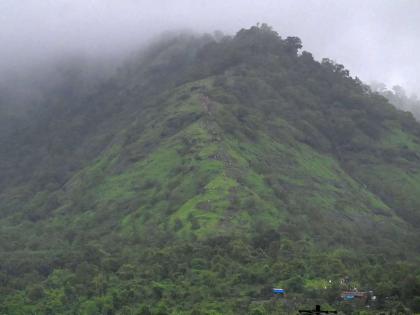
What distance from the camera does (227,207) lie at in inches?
5197

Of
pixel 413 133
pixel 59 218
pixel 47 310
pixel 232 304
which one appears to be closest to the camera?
pixel 232 304

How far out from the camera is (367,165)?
17262cm

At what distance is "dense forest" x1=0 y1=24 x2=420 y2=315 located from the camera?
105938mm

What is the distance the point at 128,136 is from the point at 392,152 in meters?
55.8

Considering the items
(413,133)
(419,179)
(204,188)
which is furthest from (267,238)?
(413,133)

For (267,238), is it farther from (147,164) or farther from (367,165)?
(367,165)

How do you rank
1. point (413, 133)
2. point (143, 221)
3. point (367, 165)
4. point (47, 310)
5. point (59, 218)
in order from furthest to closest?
point (413, 133) → point (367, 165) → point (59, 218) → point (143, 221) → point (47, 310)

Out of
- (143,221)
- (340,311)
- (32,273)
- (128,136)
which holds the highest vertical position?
(128,136)

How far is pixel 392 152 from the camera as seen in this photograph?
17612 cm

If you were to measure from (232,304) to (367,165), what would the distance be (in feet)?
268

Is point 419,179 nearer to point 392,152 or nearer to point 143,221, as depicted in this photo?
point 392,152

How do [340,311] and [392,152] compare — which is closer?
[340,311]

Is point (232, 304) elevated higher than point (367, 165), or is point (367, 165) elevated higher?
point (367, 165)

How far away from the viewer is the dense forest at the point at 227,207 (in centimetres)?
10594
